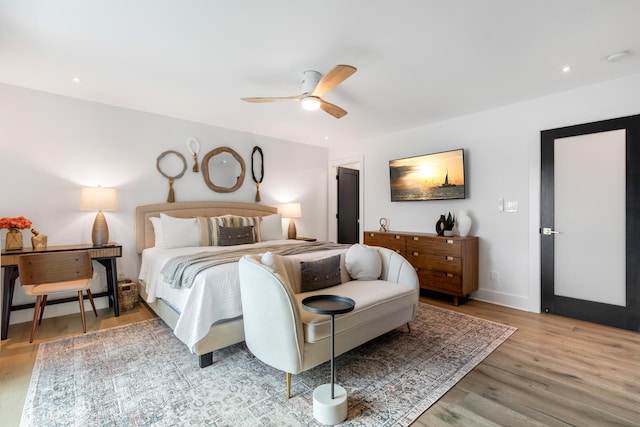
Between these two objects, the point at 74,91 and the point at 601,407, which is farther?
the point at 74,91

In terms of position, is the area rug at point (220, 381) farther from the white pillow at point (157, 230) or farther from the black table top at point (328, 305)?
the white pillow at point (157, 230)

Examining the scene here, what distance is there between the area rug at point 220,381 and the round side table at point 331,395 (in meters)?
0.07

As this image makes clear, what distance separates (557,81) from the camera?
3.03 m

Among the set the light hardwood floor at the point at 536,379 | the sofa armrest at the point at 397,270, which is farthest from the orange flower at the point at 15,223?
the sofa armrest at the point at 397,270

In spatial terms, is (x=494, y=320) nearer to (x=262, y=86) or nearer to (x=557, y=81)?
(x=557, y=81)

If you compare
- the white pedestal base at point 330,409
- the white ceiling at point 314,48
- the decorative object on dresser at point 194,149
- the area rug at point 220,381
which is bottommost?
the area rug at point 220,381

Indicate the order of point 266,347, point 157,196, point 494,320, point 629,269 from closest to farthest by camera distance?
point 266,347 < point 629,269 < point 494,320 < point 157,196

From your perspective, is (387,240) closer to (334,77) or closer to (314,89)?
(314,89)

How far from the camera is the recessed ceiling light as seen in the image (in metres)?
2.45

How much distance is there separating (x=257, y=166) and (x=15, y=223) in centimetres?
304

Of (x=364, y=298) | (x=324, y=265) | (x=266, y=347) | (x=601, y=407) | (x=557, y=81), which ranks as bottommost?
(x=601, y=407)

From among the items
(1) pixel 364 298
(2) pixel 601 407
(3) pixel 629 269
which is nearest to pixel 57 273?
(1) pixel 364 298

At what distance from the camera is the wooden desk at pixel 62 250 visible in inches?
110

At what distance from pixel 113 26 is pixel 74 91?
5.71 ft
